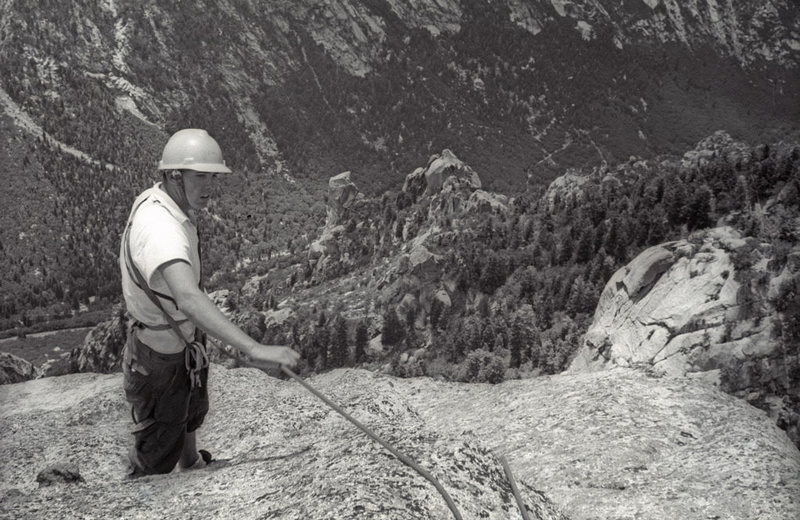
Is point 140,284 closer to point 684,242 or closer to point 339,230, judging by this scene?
point 684,242

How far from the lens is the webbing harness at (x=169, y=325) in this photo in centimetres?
582

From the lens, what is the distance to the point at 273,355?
5246mm

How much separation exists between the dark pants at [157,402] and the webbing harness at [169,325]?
114 mm

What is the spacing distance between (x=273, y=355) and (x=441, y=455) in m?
2.23

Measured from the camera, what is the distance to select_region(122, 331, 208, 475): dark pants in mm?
6676

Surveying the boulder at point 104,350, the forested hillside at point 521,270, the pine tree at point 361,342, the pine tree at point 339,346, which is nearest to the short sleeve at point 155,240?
the forested hillside at point 521,270

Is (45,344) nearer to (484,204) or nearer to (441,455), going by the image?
(484,204)

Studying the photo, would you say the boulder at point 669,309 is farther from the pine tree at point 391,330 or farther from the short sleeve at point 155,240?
the pine tree at point 391,330

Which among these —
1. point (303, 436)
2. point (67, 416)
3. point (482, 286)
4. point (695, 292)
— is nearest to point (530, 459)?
point (303, 436)

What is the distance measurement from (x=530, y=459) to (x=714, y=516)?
2.81 m

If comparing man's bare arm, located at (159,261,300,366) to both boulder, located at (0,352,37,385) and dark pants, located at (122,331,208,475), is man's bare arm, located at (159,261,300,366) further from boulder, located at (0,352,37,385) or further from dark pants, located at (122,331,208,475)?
boulder, located at (0,352,37,385)

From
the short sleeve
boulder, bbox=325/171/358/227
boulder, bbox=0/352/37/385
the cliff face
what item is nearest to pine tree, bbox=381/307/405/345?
boulder, bbox=0/352/37/385

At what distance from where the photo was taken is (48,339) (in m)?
164

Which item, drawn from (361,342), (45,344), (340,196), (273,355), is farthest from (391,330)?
(45,344)
